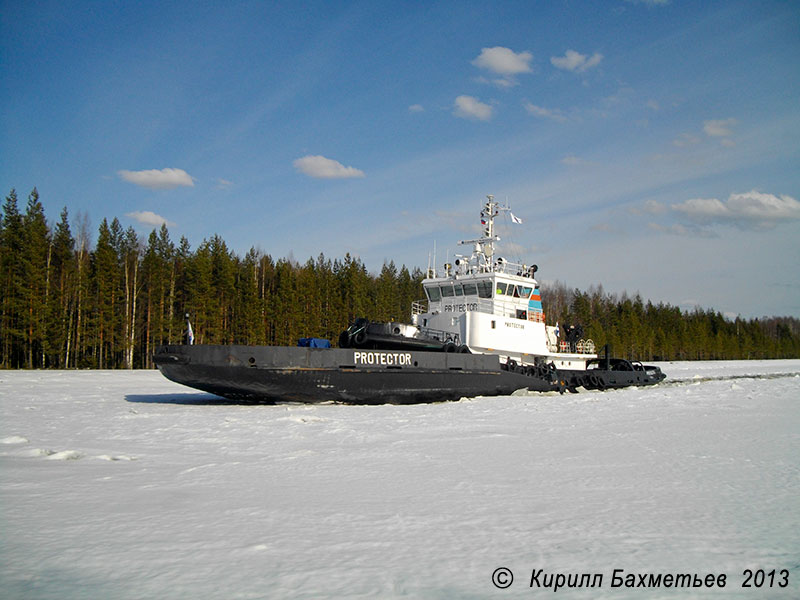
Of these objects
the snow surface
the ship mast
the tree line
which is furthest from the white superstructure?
the tree line

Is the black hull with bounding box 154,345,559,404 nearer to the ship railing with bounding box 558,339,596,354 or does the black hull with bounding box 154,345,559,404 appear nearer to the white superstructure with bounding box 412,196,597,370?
the white superstructure with bounding box 412,196,597,370

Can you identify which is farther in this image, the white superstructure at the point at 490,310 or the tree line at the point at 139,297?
the tree line at the point at 139,297

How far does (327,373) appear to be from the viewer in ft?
43.9

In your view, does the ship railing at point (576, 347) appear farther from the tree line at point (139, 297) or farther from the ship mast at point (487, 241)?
the tree line at point (139, 297)

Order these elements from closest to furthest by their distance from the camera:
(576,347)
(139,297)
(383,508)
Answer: (383,508), (576,347), (139,297)

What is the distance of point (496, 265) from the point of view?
19281 mm

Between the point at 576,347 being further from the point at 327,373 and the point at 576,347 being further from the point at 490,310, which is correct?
the point at 327,373

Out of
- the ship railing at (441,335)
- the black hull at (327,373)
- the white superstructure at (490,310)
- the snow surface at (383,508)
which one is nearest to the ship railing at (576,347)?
the white superstructure at (490,310)

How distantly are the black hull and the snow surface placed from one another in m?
3.21

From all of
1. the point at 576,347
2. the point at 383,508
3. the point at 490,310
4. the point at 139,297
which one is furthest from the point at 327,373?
the point at 139,297

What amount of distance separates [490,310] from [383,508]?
14097 mm

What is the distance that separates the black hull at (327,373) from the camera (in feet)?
41.3

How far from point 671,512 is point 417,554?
7.39 ft

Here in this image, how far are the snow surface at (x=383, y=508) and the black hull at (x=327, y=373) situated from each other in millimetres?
3210
